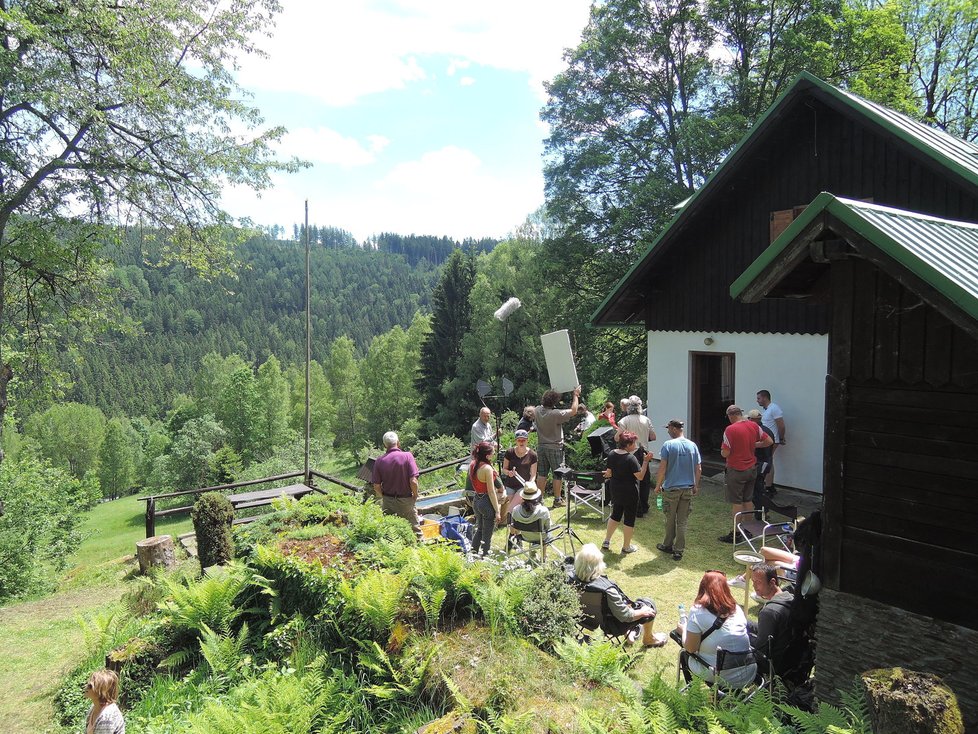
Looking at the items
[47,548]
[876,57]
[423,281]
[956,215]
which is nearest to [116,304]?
[47,548]

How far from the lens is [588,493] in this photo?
32.8 feet

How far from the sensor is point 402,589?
5.43 meters

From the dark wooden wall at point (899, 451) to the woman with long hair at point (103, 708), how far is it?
17.4 feet

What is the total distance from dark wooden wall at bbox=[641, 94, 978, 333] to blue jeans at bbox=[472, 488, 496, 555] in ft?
20.8

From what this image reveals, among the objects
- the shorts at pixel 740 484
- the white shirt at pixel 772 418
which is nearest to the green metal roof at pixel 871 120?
the white shirt at pixel 772 418

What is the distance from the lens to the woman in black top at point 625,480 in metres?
7.90

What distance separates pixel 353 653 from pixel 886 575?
4.31 metres

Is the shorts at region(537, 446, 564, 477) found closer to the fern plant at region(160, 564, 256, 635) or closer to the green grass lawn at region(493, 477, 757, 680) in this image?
the green grass lawn at region(493, 477, 757, 680)

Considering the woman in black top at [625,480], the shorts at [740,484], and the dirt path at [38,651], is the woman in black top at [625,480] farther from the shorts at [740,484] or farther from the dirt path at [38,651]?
the dirt path at [38,651]

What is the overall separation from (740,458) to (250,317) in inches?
5954

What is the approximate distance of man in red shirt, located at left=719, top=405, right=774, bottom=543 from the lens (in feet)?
27.4

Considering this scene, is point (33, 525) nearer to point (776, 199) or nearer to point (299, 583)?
point (299, 583)

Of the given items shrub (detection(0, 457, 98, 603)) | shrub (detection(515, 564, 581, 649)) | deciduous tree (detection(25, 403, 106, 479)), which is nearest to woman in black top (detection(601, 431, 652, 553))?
shrub (detection(515, 564, 581, 649))

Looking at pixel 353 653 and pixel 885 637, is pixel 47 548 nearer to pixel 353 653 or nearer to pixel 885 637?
pixel 353 653
